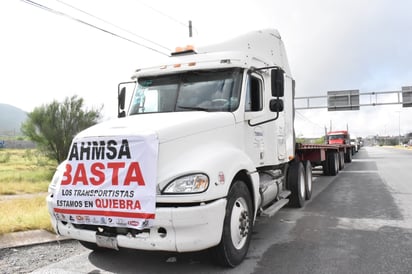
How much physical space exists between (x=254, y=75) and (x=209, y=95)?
0.95m

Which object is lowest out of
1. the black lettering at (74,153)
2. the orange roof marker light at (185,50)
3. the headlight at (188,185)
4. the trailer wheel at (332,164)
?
the trailer wheel at (332,164)

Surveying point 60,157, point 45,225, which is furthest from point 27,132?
point 45,225

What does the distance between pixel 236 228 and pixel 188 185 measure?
1.06 m

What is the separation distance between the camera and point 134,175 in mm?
3994

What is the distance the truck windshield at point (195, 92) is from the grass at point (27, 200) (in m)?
2.74

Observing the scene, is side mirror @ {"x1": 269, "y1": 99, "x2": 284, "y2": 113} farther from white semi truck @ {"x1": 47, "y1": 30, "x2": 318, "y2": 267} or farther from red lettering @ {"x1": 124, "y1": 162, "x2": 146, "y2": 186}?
red lettering @ {"x1": 124, "y1": 162, "x2": 146, "y2": 186}

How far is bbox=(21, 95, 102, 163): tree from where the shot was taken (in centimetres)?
2043

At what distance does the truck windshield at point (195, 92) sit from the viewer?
16.9ft

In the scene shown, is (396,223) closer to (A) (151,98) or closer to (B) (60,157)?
(A) (151,98)

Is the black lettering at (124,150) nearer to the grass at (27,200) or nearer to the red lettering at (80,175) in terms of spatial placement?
the red lettering at (80,175)

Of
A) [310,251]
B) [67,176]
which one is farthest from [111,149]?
[310,251]

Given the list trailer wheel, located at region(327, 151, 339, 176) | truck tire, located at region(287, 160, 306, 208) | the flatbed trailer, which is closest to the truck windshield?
truck tire, located at region(287, 160, 306, 208)

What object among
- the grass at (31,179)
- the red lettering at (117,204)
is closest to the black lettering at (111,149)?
the red lettering at (117,204)

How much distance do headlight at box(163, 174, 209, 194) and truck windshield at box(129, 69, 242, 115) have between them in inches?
55.5
